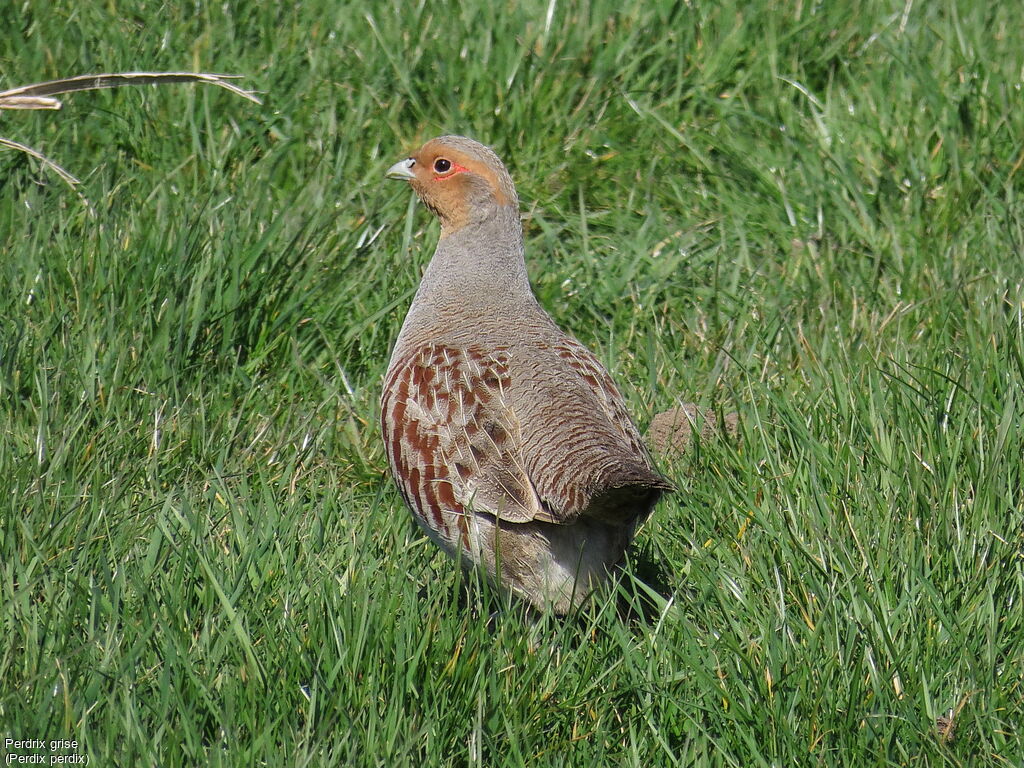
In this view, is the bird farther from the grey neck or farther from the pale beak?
the pale beak

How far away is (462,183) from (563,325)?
0.93 metres

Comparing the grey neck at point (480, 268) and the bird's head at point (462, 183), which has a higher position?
the bird's head at point (462, 183)

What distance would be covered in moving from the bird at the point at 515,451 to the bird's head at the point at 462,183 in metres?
0.38

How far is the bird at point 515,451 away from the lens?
352 centimetres

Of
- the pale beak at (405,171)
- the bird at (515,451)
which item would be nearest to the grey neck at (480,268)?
the bird at (515,451)

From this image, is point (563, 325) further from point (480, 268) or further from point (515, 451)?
point (515, 451)

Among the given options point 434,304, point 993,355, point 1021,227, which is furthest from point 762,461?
point 1021,227

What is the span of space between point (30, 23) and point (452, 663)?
3.80 metres

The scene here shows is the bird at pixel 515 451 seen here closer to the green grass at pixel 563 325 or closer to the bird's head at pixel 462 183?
the green grass at pixel 563 325

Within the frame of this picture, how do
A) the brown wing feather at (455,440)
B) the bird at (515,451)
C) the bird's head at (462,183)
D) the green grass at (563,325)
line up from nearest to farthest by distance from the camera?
the green grass at (563,325) → the bird at (515,451) → the brown wing feather at (455,440) → the bird's head at (462,183)

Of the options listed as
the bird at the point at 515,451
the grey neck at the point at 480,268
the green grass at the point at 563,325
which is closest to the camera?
the green grass at the point at 563,325

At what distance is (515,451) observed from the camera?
370cm

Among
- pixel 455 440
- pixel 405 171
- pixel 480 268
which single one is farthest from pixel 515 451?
pixel 405 171

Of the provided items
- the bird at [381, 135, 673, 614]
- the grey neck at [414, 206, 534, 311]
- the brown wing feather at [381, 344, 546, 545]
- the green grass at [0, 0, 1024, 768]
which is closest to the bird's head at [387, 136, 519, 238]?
the grey neck at [414, 206, 534, 311]
